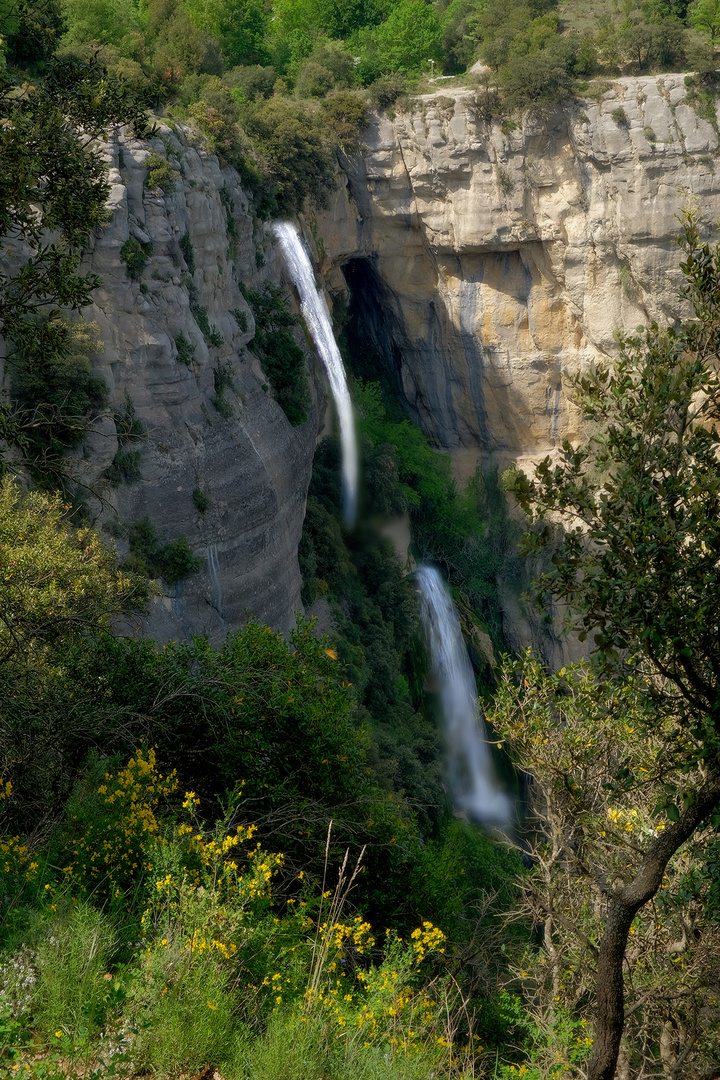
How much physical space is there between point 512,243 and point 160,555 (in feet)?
66.9

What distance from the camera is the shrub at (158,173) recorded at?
1648 cm

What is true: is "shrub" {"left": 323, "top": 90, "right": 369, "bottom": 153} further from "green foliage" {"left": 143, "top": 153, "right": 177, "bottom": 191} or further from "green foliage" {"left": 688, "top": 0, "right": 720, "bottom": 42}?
"green foliage" {"left": 143, "top": 153, "right": 177, "bottom": 191}

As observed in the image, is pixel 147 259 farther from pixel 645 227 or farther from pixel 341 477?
pixel 645 227

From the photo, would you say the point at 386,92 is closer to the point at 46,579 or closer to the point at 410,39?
the point at 410,39

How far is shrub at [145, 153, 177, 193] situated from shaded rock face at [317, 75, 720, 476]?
463 inches

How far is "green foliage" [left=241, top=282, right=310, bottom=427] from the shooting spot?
21.4m

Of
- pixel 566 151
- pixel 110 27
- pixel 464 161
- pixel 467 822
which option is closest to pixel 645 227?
pixel 566 151

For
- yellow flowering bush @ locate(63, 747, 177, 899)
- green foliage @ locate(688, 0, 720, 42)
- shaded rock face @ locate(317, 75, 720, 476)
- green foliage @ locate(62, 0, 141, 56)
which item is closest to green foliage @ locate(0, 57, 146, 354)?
yellow flowering bush @ locate(63, 747, 177, 899)

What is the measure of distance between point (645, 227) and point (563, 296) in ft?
12.6

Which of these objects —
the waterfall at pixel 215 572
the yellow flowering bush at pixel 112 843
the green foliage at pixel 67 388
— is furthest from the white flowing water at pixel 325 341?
the yellow flowering bush at pixel 112 843

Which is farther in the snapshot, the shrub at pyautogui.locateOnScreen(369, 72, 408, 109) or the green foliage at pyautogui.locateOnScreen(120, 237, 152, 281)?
the shrub at pyautogui.locateOnScreen(369, 72, 408, 109)

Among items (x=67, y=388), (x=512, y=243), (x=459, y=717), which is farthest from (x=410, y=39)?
(x=67, y=388)

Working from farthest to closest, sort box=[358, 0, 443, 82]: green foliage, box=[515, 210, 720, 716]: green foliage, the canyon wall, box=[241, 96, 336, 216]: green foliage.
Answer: box=[358, 0, 443, 82]: green foliage
box=[241, 96, 336, 216]: green foliage
the canyon wall
box=[515, 210, 720, 716]: green foliage

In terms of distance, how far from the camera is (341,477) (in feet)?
85.4
